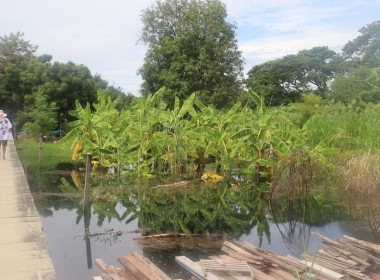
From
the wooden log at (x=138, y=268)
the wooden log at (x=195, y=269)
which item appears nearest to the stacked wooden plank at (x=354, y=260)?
the wooden log at (x=195, y=269)

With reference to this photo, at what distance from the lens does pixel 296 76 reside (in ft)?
131

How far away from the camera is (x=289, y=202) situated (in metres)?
9.77

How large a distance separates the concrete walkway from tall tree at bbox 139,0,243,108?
61.3 ft

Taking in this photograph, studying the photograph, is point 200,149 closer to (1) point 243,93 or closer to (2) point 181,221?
(2) point 181,221

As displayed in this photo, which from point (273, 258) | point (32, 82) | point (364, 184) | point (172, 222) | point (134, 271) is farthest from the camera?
point (32, 82)

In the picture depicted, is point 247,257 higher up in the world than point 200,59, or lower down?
lower down

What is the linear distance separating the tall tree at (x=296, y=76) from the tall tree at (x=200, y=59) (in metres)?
10.2

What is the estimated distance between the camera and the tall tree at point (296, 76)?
39031mm

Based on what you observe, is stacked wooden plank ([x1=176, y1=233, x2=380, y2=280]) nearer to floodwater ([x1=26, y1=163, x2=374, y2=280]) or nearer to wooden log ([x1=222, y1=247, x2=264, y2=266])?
wooden log ([x1=222, y1=247, x2=264, y2=266])

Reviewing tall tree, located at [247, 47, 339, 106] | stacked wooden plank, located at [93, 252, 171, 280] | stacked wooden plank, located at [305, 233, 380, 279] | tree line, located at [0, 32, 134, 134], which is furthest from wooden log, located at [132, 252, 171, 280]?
tall tree, located at [247, 47, 339, 106]

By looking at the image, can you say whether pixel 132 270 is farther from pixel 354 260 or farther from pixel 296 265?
pixel 354 260

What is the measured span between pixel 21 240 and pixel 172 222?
294 centimetres

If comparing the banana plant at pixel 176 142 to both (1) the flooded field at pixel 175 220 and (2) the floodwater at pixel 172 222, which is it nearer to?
(1) the flooded field at pixel 175 220

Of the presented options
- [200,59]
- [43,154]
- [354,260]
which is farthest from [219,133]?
[200,59]
